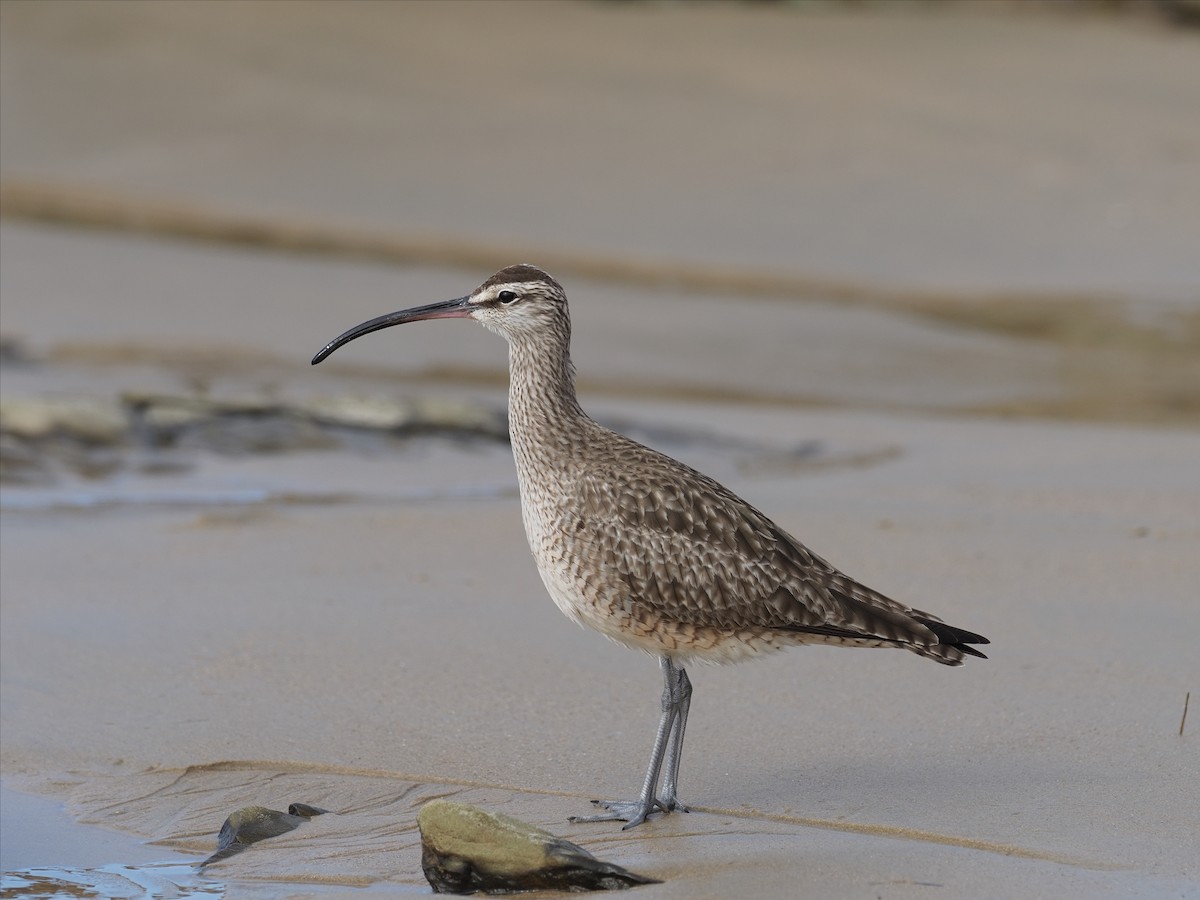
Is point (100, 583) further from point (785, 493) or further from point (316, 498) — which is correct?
point (785, 493)

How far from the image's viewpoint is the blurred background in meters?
12.1

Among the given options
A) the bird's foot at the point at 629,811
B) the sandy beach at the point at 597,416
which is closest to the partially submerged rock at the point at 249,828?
the sandy beach at the point at 597,416

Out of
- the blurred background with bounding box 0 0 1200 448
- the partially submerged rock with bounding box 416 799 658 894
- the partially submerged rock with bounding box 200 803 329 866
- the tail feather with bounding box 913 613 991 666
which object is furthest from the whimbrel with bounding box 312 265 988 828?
the blurred background with bounding box 0 0 1200 448

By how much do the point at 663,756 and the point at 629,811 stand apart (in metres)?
0.24

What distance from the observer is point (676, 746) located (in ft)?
16.6

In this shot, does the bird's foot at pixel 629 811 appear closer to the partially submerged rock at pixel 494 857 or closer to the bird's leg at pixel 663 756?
the bird's leg at pixel 663 756

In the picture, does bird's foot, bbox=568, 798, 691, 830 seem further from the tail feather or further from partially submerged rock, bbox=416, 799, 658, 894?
the tail feather

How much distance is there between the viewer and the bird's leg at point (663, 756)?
15.7 ft

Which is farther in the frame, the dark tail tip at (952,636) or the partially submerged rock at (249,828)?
the dark tail tip at (952,636)

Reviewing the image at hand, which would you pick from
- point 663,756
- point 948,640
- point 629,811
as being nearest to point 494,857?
point 629,811

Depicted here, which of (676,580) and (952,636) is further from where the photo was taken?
(676,580)

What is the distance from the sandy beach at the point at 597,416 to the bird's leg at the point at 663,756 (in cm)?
10

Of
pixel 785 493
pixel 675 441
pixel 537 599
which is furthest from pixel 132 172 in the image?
pixel 537 599

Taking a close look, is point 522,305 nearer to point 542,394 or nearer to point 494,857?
point 542,394
